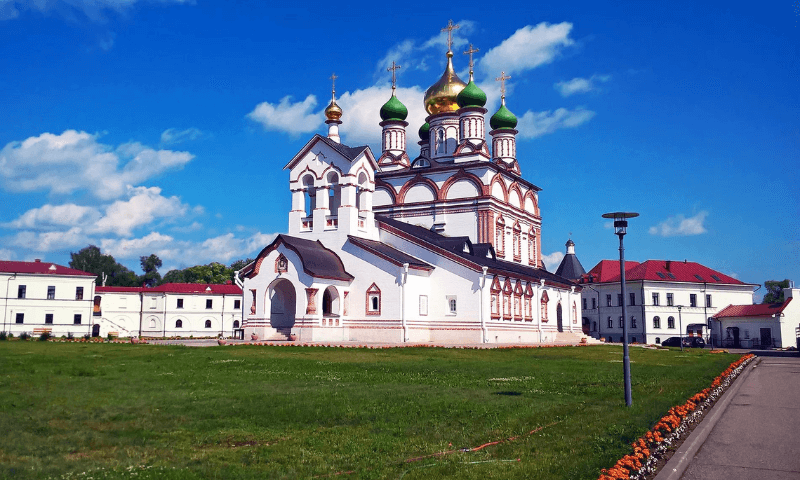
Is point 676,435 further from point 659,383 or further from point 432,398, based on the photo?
point 659,383

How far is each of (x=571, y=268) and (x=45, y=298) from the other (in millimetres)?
41567

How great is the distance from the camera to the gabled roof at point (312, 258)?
30.9 metres

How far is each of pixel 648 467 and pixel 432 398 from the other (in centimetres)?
462

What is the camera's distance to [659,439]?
8125 millimetres

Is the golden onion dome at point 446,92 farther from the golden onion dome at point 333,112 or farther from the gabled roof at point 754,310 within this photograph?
the gabled roof at point 754,310

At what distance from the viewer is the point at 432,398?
36.6 ft

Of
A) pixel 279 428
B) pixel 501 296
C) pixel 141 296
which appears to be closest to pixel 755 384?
pixel 279 428

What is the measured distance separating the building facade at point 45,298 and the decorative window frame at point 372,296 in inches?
1092

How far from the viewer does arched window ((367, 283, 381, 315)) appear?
32594mm

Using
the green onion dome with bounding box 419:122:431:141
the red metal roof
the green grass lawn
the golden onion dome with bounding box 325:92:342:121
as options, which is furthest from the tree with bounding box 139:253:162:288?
the green grass lawn

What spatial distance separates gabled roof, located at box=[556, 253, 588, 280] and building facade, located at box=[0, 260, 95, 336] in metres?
37.9

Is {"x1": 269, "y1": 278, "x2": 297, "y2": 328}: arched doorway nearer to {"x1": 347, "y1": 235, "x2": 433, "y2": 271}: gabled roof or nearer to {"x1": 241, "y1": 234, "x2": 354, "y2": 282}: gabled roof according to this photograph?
{"x1": 241, "y1": 234, "x2": 354, "y2": 282}: gabled roof

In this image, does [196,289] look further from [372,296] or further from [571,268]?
[571,268]

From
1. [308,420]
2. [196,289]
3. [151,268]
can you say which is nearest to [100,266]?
[151,268]
